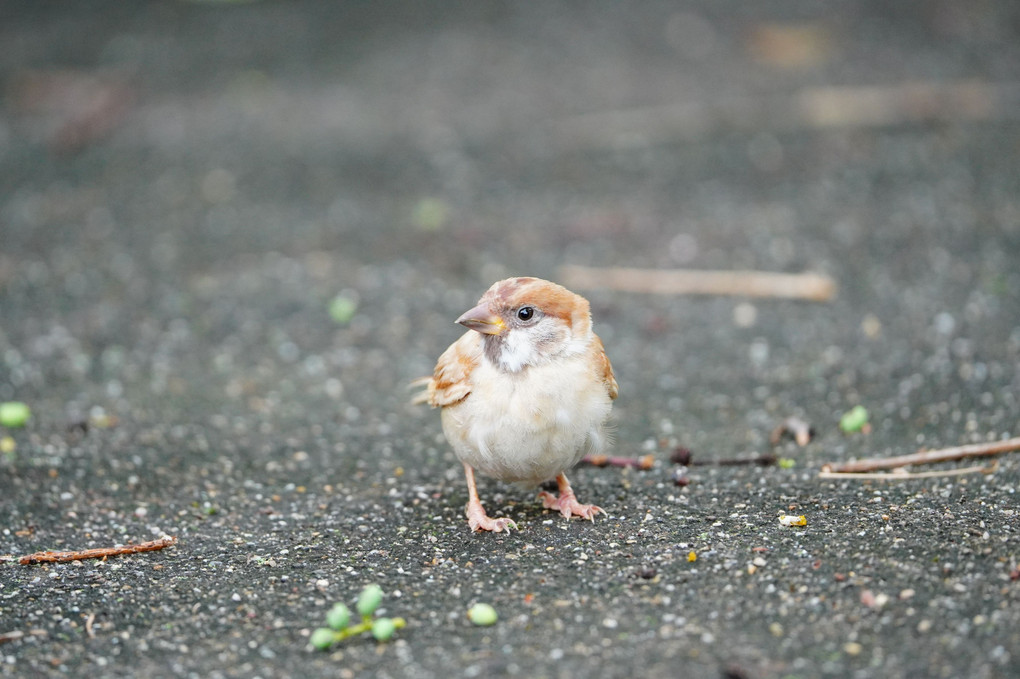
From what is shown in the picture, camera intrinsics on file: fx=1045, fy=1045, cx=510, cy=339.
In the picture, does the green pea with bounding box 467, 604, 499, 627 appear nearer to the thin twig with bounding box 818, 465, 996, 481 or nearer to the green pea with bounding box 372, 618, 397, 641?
the green pea with bounding box 372, 618, 397, 641

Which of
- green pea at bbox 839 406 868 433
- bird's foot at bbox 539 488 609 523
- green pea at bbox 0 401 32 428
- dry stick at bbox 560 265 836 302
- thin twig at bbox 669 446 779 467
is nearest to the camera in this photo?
bird's foot at bbox 539 488 609 523

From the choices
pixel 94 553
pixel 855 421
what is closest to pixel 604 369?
pixel 855 421

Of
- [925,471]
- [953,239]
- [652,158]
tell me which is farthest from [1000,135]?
[925,471]

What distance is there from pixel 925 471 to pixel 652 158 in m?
4.88

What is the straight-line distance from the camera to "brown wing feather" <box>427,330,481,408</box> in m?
4.24

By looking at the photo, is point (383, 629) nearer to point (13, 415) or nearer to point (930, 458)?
point (930, 458)

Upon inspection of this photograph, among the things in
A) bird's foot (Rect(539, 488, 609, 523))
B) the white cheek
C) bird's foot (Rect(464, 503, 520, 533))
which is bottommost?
bird's foot (Rect(464, 503, 520, 533))

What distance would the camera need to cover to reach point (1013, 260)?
6.82 meters

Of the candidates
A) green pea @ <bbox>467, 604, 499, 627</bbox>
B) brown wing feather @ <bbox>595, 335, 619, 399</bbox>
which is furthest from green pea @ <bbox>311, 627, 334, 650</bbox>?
brown wing feather @ <bbox>595, 335, 619, 399</bbox>

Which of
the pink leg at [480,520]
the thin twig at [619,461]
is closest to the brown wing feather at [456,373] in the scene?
the pink leg at [480,520]

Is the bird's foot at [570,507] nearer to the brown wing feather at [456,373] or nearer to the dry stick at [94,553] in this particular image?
the brown wing feather at [456,373]

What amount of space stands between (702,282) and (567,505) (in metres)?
3.11

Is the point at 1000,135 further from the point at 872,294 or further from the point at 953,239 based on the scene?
the point at 872,294

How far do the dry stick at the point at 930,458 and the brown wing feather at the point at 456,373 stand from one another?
5.47 ft
